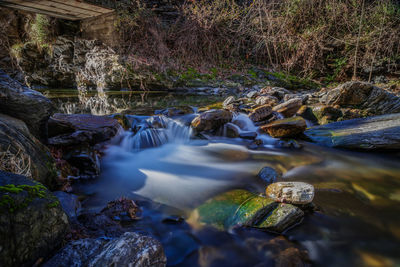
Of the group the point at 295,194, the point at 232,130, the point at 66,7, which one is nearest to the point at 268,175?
the point at 295,194

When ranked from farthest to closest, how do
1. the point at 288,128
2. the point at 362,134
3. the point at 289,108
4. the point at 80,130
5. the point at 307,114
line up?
the point at 307,114, the point at 289,108, the point at 288,128, the point at 362,134, the point at 80,130

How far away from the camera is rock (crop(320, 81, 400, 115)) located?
4.98m

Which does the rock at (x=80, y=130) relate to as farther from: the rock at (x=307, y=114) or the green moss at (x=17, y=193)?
the rock at (x=307, y=114)

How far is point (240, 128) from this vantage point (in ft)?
16.4

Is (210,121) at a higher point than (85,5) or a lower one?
lower

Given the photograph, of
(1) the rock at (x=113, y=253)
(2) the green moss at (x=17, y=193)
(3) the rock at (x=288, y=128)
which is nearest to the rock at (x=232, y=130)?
(3) the rock at (x=288, y=128)

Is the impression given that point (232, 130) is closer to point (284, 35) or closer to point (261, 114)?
point (261, 114)

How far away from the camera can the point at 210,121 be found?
16.1 ft

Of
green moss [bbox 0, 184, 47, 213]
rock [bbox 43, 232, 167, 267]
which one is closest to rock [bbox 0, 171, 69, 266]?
green moss [bbox 0, 184, 47, 213]

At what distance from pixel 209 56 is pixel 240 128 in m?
7.46

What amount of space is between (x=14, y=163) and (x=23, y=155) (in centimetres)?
19

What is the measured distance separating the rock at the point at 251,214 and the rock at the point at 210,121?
111 inches

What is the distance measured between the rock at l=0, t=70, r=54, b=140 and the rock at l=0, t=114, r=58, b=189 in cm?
29

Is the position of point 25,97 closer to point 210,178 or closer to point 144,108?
point 210,178
